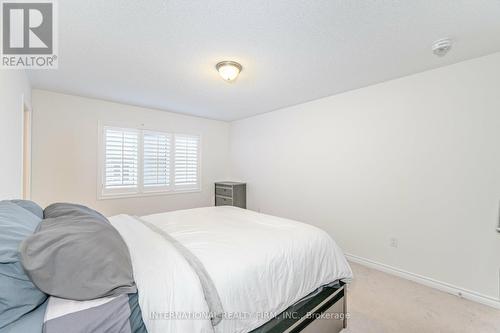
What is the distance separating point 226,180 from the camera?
5.32 metres

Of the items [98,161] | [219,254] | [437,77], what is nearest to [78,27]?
[219,254]

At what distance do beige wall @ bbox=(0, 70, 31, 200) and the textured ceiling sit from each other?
1.64ft

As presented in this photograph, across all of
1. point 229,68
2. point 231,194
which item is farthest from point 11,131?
point 231,194

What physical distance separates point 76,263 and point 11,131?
72.8 inches

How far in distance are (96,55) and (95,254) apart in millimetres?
2115

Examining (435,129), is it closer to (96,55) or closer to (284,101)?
(284,101)

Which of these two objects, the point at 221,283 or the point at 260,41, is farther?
the point at 260,41

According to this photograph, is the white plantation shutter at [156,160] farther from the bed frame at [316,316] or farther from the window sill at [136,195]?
the bed frame at [316,316]

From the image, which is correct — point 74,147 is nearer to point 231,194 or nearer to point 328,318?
point 231,194

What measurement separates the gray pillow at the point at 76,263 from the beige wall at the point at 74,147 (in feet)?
9.51

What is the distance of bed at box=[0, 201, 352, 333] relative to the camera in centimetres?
91

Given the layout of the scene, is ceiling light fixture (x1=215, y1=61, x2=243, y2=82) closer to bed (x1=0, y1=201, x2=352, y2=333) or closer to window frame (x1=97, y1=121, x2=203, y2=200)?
bed (x1=0, y1=201, x2=352, y2=333)

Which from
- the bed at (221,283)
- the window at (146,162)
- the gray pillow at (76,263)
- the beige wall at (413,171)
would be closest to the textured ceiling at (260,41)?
the beige wall at (413,171)

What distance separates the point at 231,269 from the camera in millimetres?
1265
